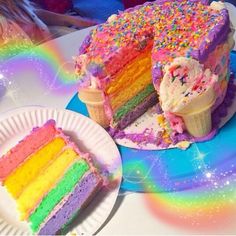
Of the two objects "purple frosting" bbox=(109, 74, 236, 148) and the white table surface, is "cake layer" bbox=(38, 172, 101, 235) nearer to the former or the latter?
the white table surface

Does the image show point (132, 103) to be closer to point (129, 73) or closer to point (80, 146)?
point (129, 73)

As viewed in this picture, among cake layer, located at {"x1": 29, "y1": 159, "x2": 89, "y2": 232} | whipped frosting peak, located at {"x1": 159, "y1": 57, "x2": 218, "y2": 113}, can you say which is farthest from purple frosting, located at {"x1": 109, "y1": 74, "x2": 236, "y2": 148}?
cake layer, located at {"x1": 29, "y1": 159, "x2": 89, "y2": 232}

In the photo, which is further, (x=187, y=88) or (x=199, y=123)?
(x=199, y=123)

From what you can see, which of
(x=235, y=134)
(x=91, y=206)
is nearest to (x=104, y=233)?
(x=91, y=206)

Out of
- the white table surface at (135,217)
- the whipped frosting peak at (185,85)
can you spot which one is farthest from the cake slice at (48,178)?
the whipped frosting peak at (185,85)

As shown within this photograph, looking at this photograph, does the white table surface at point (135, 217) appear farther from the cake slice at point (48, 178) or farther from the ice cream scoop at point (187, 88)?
the ice cream scoop at point (187, 88)

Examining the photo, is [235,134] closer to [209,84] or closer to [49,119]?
[209,84]

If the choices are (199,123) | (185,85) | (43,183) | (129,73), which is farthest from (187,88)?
(43,183)
